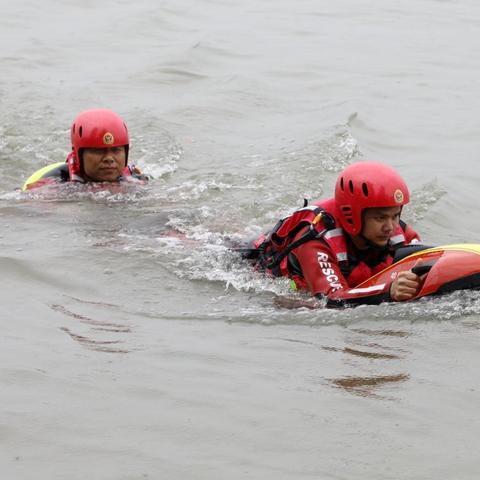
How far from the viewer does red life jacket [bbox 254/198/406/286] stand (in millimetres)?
7930

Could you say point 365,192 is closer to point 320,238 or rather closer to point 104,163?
point 320,238

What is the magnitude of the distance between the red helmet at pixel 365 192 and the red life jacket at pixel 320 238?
0.37ft

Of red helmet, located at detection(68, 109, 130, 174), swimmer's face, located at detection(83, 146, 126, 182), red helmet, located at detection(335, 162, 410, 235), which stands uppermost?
red helmet, located at detection(335, 162, 410, 235)

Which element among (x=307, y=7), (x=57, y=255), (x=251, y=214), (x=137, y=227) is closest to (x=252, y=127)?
(x=251, y=214)

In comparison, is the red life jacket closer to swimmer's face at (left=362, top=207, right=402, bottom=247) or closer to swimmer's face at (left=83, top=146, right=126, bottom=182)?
swimmer's face at (left=362, top=207, right=402, bottom=247)

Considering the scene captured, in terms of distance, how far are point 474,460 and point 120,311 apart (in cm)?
315

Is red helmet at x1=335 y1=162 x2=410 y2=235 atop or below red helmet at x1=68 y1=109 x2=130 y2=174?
atop

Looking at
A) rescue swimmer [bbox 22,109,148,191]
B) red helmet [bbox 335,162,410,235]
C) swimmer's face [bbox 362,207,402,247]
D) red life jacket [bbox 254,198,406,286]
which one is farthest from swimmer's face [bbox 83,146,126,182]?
swimmer's face [bbox 362,207,402,247]

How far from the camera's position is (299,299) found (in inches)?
316

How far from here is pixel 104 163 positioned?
1121 centimetres

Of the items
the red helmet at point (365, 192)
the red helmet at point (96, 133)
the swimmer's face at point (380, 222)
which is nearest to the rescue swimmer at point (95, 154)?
the red helmet at point (96, 133)

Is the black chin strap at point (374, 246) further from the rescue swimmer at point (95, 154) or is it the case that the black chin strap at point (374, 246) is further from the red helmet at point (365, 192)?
the rescue swimmer at point (95, 154)

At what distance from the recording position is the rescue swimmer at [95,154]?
1116cm

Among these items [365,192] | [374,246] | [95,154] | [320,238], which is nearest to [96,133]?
[95,154]
